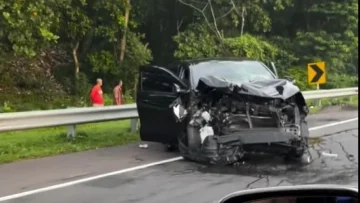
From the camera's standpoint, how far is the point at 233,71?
1107 centimetres

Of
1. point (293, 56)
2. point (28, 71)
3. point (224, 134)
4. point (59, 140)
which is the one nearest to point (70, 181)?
point (224, 134)

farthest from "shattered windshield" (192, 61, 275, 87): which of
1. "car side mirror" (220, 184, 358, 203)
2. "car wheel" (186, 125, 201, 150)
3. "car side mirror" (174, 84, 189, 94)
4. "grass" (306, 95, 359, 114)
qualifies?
"grass" (306, 95, 359, 114)

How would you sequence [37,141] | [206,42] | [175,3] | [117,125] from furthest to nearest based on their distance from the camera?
[175,3], [206,42], [117,125], [37,141]

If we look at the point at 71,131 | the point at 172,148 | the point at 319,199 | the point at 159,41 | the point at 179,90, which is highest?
the point at 159,41

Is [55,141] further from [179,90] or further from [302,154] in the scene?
[302,154]

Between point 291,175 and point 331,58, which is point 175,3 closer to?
point 331,58

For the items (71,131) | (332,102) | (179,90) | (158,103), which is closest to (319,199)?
(179,90)

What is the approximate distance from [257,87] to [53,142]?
4.41 metres

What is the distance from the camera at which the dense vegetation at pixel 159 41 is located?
79.9ft

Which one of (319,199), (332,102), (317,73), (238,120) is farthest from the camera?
(332,102)

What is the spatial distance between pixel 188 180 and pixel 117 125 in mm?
7651

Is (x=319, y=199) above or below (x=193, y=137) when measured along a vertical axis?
above

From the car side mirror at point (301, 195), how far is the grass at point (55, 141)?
8174 mm

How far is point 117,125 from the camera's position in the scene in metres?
15.8
